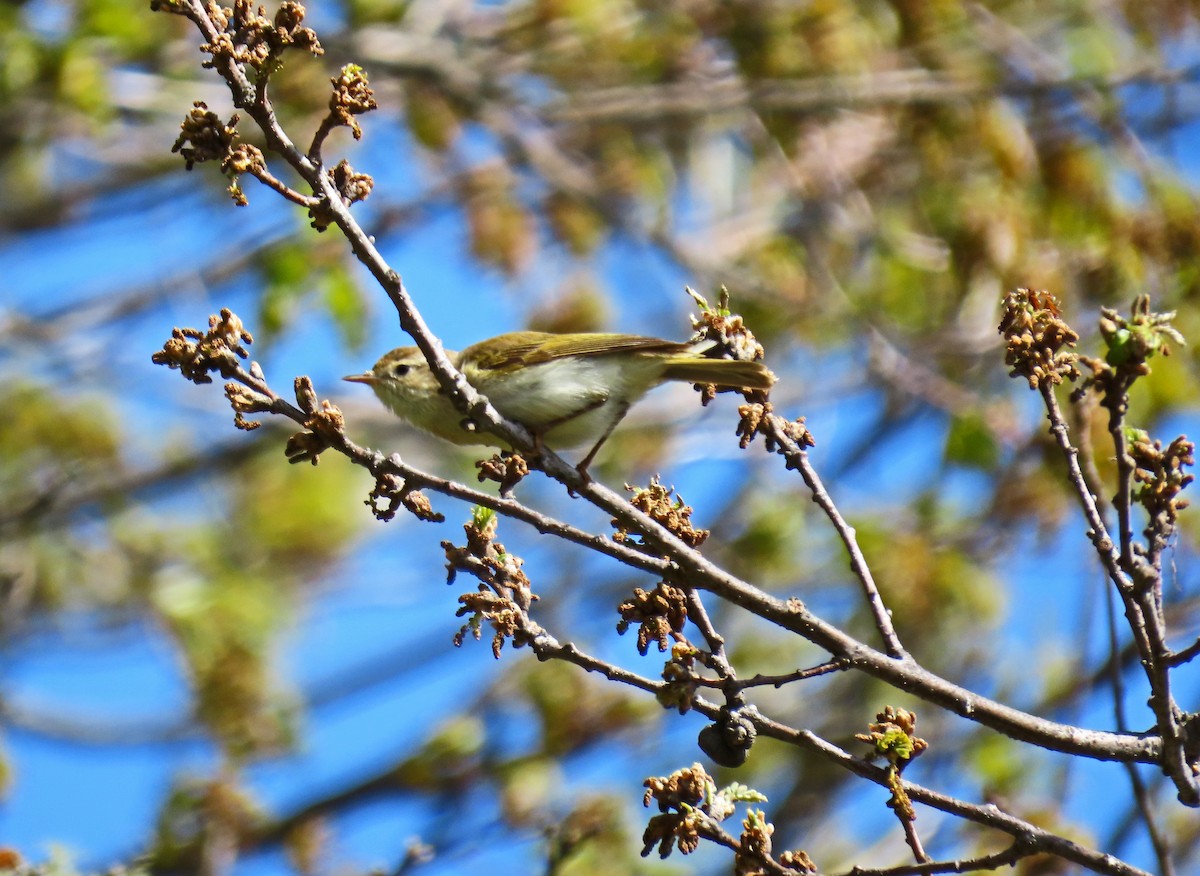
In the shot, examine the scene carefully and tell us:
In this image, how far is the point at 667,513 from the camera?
2.79 m

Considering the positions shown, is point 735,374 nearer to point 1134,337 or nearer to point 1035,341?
point 1035,341

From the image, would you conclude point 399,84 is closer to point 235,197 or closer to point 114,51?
point 114,51

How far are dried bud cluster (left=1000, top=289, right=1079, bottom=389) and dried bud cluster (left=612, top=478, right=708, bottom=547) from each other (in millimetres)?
738

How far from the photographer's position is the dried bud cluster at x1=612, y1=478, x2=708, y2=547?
279cm

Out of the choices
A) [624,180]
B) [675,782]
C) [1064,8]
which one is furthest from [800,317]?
[675,782]

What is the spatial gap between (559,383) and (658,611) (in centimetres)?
141

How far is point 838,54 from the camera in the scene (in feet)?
26.1

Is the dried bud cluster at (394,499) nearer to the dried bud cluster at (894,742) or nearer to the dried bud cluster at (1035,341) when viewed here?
the dried bud cluster at (894,742)

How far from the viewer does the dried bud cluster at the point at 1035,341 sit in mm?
2584

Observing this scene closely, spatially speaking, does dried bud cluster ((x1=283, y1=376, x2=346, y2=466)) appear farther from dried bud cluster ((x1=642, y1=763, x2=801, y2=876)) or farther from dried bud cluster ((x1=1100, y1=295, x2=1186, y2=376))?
dried bud cluster ((x1=1100, y1=295, x2=1186, y2=376))

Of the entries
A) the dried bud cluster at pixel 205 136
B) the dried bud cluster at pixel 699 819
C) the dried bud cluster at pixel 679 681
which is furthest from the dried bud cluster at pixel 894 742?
the dried bud cluster at pixel 205 136

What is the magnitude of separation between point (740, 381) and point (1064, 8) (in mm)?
7574

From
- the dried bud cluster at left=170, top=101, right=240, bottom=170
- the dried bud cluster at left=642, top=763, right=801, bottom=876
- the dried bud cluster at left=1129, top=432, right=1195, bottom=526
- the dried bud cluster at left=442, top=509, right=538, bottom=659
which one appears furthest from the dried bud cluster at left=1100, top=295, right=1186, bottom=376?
the dried bud cluster at left=170, top=101, right=240, bottom=170

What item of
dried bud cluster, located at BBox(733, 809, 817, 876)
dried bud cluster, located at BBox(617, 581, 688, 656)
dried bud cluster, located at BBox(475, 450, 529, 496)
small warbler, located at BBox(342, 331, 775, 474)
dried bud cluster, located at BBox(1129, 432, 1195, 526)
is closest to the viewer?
dried bud cluster, located at BBox(1129, 432, 1195, 526)
